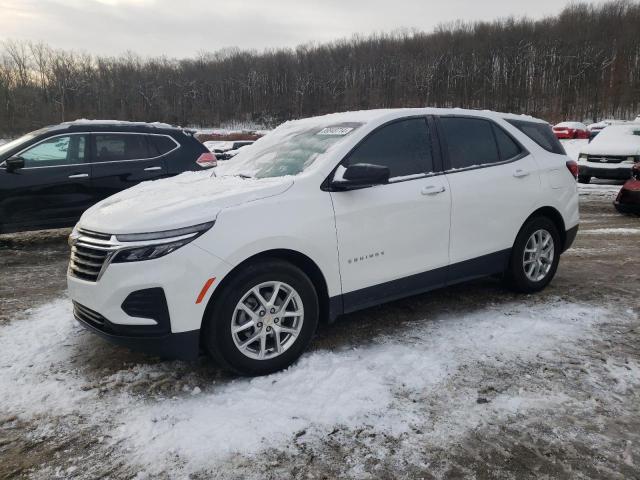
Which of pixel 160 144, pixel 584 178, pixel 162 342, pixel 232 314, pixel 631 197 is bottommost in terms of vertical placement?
pixel 162 342

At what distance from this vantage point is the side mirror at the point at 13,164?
650 centimetres

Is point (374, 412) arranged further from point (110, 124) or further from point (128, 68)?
point (128, 68)

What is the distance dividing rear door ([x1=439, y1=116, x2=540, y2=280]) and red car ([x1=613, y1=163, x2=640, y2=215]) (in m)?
5.47

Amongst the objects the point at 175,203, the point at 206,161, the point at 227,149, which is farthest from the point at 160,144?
the point at 227,149

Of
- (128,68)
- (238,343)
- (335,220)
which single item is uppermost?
(128,68)

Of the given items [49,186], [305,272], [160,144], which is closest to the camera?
[305,272]

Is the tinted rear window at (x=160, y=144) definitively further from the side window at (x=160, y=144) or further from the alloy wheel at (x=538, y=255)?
the alloy wheel at (x=538, y=255)

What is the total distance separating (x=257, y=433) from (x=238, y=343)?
63 cm

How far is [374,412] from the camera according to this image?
8.96 feet

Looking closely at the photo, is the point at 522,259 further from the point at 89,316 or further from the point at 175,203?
the point at 89,316

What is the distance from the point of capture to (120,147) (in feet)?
23.6

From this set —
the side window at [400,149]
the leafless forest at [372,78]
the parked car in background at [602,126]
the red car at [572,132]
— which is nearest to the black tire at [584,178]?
the parked car in background at [602,126]

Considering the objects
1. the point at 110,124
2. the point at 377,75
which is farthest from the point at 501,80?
the point at 110,124

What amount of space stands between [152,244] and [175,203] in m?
0.37
